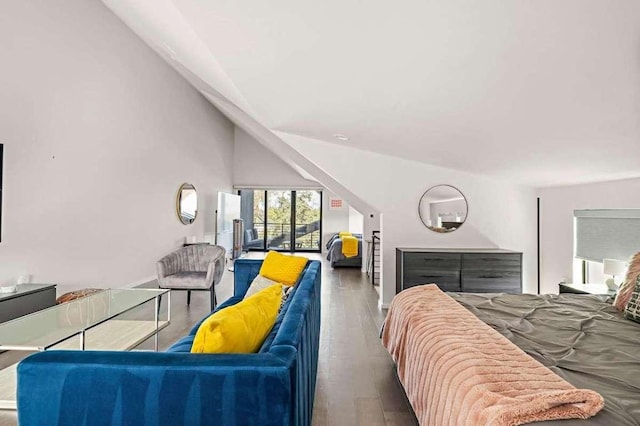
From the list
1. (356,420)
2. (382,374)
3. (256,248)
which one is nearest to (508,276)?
(382,374)

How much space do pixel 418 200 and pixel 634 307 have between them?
288 centimetres

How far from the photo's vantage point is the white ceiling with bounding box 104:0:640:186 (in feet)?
5.04

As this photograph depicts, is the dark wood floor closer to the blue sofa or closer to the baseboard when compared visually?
the baseboard

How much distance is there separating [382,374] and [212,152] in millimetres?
6967

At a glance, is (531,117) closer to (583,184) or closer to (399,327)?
(399,327)

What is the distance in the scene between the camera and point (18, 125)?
359 cm

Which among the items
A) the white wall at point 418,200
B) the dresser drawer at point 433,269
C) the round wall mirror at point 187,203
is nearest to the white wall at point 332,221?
the round wall mirror at point 187,203

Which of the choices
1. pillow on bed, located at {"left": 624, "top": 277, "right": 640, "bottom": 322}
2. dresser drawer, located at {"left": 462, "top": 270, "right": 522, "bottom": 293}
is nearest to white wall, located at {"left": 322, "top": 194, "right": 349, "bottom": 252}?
dresser drawer, located at {"left": 462, "top": 270, "right": 522, "bottom": 293}

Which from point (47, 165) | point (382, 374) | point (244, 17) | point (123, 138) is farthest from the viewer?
point (123, 138)

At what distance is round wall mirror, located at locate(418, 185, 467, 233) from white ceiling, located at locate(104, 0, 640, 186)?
1.22 m

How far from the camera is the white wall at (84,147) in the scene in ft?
11.8

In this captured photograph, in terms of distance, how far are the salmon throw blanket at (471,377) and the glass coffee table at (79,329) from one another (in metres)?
2.05

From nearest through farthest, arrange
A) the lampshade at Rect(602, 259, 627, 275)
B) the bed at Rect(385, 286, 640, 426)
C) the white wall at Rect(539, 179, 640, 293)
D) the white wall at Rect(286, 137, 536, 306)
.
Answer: the bed at Rect(385, 286, 640, 426) → the lampshade at Rect(602, 259, 627, 275) → the white wall at Rect(539, 179, 640, 293) → the white wall at Rect(286, 137, 536, 306)

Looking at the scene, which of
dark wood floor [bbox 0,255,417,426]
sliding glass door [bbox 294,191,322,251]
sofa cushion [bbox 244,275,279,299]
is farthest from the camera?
sliding glass door [bbox 294,191,322,251]
